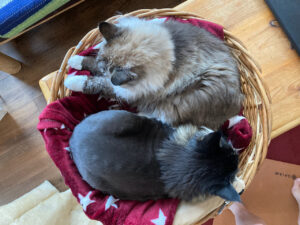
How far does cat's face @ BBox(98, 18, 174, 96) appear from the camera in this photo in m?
1.10

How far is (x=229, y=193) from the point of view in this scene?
935mm

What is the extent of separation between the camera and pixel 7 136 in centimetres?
192

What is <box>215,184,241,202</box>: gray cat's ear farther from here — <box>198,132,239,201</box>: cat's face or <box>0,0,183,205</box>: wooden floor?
<box>0,0,183,205</box>: wooden floor

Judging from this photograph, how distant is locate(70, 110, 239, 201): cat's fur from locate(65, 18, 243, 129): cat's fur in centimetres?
15

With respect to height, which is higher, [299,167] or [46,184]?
[46,184]

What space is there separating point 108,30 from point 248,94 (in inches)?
29.4

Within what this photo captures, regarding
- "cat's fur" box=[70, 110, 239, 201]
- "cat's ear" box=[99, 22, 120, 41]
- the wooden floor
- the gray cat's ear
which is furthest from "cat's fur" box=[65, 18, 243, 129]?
the wooden floor

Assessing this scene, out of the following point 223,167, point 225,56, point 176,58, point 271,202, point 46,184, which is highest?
point 176,58

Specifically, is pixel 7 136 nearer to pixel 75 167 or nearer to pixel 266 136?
pixel 75 167

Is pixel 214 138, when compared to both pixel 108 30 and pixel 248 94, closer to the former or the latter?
pixel 248 94

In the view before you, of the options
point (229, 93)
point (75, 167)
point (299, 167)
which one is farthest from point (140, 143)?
point (299, 167)

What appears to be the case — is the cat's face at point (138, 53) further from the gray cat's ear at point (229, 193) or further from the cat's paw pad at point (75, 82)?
the gray cat's ear at point (229, 193)

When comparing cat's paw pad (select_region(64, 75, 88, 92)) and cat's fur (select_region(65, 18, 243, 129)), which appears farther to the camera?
cat's paw pad (select_region(64, 75, 88, 92))

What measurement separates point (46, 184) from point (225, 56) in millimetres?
1448
